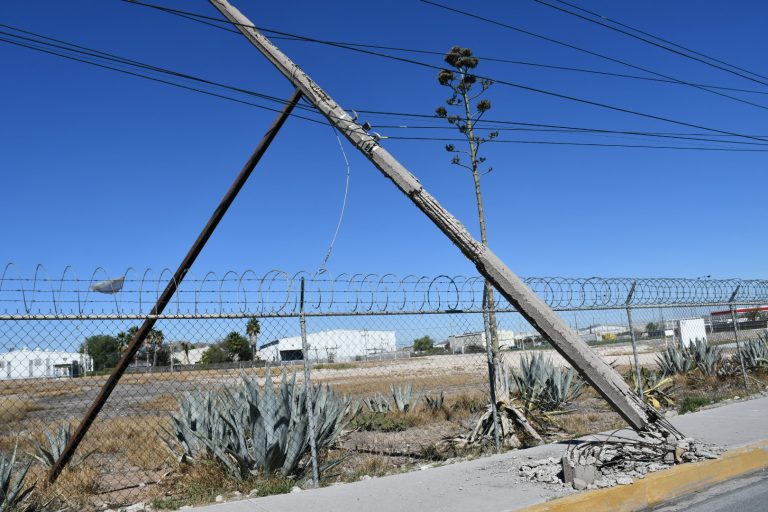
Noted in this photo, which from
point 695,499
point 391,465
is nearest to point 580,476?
point 695,499

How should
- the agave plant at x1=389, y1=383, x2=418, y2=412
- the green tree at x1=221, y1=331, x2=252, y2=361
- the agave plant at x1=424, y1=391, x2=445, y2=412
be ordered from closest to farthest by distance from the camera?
the green tree at x1=221, y1=331, x2=252, y2=361 < the agave plant at x1=424, y1=391, x2=445, y2=412 < the agave plant at x1=389, y1=383, x2=418, y2=412

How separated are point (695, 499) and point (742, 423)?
386 cm

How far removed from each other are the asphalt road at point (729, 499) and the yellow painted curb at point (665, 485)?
12 cm

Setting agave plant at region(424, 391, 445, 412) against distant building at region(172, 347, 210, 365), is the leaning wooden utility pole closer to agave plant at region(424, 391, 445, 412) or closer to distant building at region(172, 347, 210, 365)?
distant building at region(172, 347, 210, 365)

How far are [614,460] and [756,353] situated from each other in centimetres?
1151

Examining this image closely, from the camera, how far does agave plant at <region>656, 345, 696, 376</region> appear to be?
1513cm

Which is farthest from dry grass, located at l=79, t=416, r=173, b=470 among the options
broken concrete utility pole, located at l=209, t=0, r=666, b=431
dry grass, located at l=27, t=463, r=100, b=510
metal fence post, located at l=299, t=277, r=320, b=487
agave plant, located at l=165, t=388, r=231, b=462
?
broken concrete utility pole, located at l=209, t=0, r=666, b=431

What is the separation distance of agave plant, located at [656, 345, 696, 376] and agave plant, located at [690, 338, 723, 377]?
0.14 meters

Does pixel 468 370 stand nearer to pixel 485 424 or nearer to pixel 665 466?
pixel 485 424

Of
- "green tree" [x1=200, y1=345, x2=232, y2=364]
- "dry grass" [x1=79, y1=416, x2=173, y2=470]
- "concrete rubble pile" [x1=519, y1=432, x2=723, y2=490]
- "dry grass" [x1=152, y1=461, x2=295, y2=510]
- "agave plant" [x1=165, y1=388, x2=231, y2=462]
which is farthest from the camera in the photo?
"green tree" [x1=200, y1=345, x2=232, y2=364]

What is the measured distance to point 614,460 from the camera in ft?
20.2

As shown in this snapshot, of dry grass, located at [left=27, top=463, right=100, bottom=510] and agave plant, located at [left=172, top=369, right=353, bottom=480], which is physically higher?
agave plant, located at [left=172, top=369, right=353, bottom=480]

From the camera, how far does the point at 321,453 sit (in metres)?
7.71

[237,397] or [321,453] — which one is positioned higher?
[237,397]
